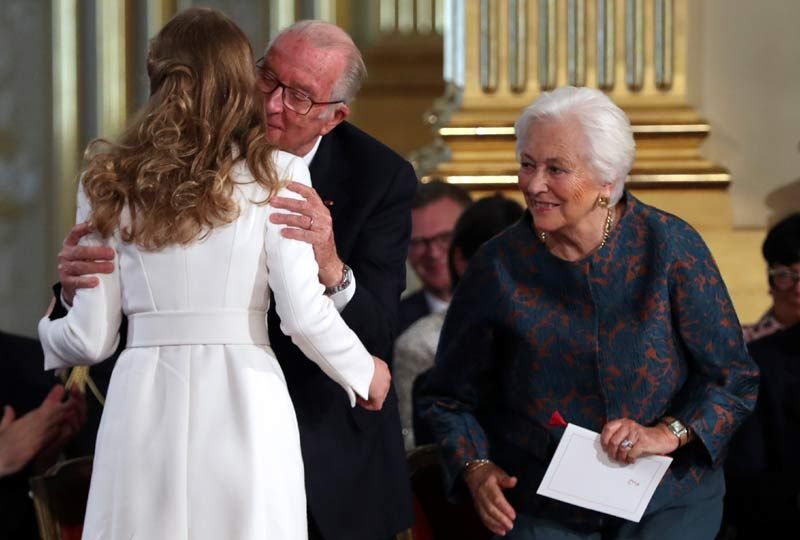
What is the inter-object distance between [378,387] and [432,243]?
84.1 inches

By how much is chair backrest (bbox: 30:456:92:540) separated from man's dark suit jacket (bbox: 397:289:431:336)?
65.9 inches

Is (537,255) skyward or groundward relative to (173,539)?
skyward

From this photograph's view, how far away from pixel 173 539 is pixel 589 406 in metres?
0.92

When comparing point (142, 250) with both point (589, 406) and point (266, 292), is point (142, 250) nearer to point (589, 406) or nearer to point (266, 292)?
point (266, 292)

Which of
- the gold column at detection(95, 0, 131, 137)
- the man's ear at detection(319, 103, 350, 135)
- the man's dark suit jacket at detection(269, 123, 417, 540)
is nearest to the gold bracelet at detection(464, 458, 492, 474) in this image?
the man's dark suit jacket at detection(269, 123, 417, 540)

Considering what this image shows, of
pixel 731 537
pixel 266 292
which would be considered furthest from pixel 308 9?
pixel 266 292

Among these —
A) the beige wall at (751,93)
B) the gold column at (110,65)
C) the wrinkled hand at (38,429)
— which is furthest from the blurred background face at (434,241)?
the gold column at (110,65)

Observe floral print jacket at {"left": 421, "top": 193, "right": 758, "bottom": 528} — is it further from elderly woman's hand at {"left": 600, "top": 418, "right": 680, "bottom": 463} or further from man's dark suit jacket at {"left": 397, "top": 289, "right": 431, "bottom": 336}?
man's dark suit jacket at {"left": 397, "top": 289, "right": 431, "bottom": 336}

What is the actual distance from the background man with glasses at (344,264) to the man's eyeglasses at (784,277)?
4.75ft

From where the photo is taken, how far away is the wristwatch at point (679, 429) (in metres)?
3.21

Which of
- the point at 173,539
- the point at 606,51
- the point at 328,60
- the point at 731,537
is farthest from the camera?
the point at 606,51

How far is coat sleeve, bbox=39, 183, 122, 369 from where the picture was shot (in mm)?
2859

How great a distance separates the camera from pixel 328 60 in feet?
10.5

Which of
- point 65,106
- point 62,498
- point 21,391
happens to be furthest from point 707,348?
point 65,106
